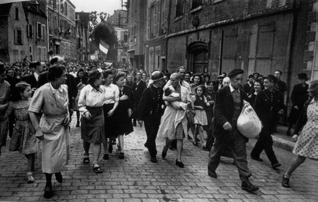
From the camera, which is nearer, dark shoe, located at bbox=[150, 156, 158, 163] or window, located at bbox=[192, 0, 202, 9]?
dark shoe, located at bbox=[150, 156, 158, 163]

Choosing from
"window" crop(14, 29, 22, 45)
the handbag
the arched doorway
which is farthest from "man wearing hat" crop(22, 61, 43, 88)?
"window" crop(14, 29, 22, 45)

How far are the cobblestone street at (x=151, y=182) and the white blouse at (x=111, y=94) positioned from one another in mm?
1161

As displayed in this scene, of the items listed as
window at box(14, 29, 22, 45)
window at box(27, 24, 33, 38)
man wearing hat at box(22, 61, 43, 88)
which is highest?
window at box(27, 24, 33, 38)

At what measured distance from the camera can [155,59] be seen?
2338 centimetres

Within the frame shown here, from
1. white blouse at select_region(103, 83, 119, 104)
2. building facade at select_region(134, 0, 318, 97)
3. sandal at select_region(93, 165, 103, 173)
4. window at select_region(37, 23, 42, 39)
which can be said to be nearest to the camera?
sandal at select_region(93, 165, 103, 173)

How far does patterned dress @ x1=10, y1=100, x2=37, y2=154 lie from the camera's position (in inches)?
182

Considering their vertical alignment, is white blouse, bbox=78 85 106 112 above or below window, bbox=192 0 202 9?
below

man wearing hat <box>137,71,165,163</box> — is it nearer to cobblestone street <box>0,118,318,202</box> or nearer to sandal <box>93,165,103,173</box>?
cobblestone street <box>0,118,318,202</box>

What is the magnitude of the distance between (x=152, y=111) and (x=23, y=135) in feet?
7.78

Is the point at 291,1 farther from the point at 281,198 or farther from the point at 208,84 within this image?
the point at 281,198

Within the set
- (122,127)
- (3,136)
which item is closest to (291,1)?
(122,127)

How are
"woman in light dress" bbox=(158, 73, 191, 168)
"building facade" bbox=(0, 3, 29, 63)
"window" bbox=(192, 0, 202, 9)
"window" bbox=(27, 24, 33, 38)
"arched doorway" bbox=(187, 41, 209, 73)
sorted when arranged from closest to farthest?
"woman in light dress" bbox=(158, 73, 191, 168) < "arched doorway" bbox=(187, 41, 209, 73) < "window" bbox=(192, 0, 202, 9) < "building facade" bbox=(0, 3, 29, 63) < "window" bbox=(27, 24, 33, 38)

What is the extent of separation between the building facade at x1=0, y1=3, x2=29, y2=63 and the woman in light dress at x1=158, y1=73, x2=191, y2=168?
2348cm

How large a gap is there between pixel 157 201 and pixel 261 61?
7747 millimetres
